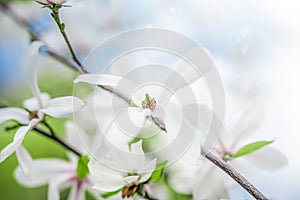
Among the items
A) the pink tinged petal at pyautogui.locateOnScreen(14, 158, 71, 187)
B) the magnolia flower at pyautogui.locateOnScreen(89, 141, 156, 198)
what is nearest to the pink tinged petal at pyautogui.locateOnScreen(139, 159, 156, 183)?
the magnolia flower at pyautogui.locateOnScreen(89, 141, 156, 198)

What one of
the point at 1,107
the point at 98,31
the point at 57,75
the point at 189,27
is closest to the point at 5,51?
the point at 57,75

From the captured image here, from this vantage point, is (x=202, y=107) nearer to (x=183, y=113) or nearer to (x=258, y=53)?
(x=183, y=113)

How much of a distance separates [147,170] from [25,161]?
0.32 feet

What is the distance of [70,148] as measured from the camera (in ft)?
1.25

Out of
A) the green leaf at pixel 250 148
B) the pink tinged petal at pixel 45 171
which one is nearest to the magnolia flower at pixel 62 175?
the pink tinged petal at pixel 45 171

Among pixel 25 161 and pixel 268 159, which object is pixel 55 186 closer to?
pixel 25 161

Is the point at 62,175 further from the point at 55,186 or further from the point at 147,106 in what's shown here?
the point at 147,106

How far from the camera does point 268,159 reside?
0.36 metres

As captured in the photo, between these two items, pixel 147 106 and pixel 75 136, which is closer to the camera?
pixel 147 106

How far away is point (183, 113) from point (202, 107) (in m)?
0.02

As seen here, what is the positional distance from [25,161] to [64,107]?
0.06 meters

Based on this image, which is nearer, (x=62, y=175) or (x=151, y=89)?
(x=151, y=89)

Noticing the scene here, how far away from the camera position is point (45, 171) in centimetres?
41

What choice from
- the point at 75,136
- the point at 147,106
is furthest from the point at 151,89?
the point at 75,136
